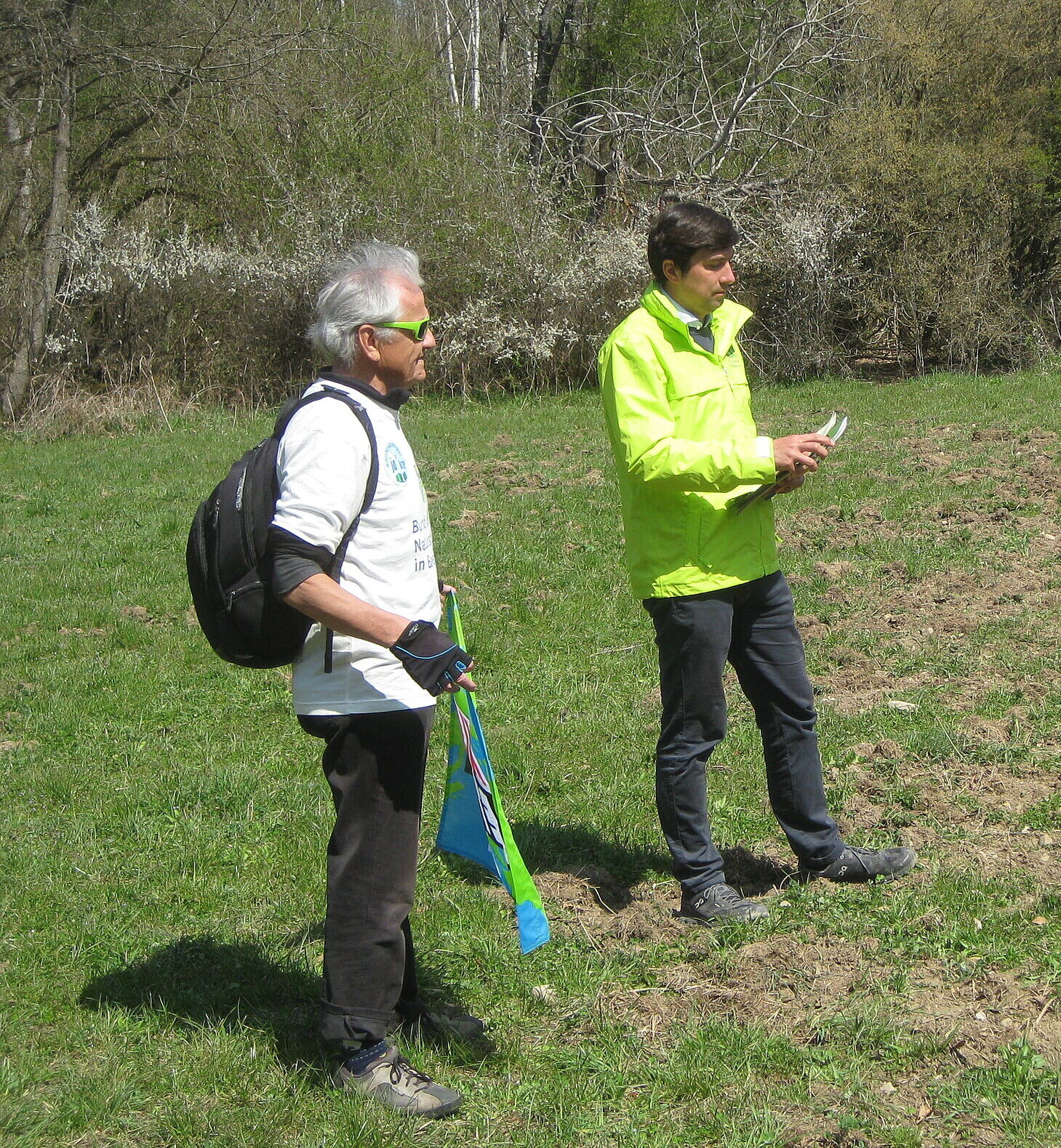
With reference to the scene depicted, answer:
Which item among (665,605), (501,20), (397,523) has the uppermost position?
(501,20)

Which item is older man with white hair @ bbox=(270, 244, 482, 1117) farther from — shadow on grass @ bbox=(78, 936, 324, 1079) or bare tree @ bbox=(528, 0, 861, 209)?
bare tree @ bbox=(528, 0, 861, 209)

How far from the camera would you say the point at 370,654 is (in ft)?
9.91

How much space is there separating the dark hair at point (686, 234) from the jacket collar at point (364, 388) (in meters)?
1.10

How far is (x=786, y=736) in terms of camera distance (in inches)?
163

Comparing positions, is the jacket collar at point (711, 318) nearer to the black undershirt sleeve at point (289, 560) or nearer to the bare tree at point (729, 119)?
the black undershirt sleeve at point (289, 560)

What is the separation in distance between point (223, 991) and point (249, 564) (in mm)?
1563

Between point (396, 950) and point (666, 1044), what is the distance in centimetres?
85

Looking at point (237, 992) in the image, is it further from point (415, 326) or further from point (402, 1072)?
point (415, 326)

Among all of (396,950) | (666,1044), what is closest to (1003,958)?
(666,1044)

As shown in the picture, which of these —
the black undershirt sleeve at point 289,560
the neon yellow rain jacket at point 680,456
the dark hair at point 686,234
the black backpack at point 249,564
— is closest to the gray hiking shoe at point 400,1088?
the black backpack at point 249,564

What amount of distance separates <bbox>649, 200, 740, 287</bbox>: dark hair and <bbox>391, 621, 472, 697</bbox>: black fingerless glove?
5.11 ft

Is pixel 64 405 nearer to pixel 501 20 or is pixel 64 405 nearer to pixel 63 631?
pixel 63 631

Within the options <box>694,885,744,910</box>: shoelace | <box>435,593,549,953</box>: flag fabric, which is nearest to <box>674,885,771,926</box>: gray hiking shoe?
<box>694,885,744,910</box>: shoelace

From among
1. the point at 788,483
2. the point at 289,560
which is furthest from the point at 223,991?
the point at 788,483
